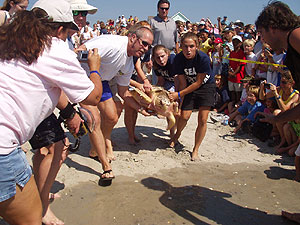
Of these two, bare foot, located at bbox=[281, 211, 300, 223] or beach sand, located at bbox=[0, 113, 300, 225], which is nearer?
bare foot, located at bbox=[281, 211, 300, 223]

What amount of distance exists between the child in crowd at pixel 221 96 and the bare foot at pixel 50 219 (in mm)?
5099

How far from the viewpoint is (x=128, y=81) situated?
14.4 ft

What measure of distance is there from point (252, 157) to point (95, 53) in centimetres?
315

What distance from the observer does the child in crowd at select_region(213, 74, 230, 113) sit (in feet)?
23.5

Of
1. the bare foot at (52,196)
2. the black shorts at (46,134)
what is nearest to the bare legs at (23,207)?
the black shorts at (46,134)

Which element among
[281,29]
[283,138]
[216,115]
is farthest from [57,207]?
[216,115]

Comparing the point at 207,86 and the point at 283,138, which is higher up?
the point at 207,86

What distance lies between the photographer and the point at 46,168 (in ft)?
9.01

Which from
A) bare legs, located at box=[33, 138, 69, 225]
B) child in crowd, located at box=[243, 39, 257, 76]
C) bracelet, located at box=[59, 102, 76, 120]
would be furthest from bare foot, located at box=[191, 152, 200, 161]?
child in crowd, located at box=[243, 39, 257, 76]

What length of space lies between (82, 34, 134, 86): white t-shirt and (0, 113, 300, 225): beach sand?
1322 millimetres

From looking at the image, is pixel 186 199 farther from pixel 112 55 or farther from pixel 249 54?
pixel 249 54

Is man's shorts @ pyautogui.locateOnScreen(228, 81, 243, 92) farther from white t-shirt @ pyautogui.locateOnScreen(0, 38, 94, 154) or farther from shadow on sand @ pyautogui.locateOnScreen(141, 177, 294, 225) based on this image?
white t-shirt @ pyautogui.locateOnScreen(0, 38, 94, 154)

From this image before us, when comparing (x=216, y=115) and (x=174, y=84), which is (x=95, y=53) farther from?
(x=216, y=115)

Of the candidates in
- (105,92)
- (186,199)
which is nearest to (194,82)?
(105,92)
